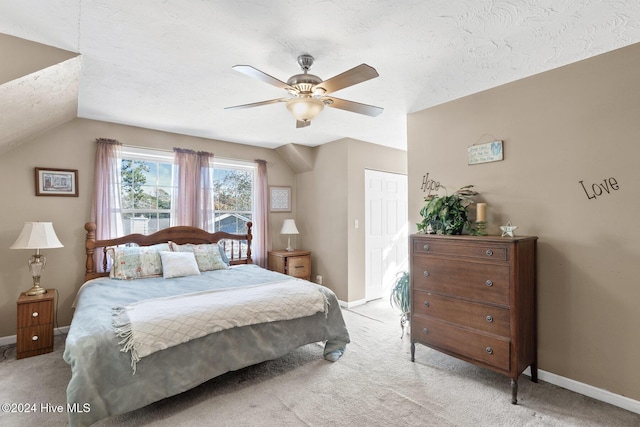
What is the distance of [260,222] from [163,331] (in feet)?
9.77

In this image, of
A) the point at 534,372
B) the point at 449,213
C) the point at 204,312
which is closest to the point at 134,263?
the point at 204,312

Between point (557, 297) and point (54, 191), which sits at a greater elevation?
point (54, 191)

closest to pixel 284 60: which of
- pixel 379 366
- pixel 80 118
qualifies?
pixel 379 366

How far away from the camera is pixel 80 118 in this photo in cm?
372

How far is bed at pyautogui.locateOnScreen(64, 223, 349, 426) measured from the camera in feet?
6.23

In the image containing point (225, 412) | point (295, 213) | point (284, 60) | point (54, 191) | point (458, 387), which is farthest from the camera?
point (295, 213)

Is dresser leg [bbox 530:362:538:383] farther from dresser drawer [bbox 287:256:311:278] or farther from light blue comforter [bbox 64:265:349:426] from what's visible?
dresser drawer [bbox 287:256:311:278]

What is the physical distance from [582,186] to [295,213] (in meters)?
4.02

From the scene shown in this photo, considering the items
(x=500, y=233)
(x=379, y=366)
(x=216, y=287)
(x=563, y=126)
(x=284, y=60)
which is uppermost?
(x=284, y=60)

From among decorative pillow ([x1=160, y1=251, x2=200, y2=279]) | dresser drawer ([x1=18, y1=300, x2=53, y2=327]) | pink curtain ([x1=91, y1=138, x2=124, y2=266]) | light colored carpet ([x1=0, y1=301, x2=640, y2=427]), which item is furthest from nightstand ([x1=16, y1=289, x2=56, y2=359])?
decorative pillow ([x1=160, y1=251, x2=200, y2=279])

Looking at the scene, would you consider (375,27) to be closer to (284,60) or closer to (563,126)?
(284,60)

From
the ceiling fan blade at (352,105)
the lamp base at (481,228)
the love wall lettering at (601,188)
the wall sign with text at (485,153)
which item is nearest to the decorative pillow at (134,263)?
the ceiling fan blade at (352,105)

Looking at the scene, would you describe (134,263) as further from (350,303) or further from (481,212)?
(481,212)

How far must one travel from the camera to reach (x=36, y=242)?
303cm
